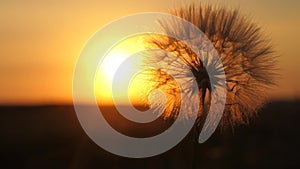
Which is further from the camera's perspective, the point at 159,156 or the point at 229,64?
the point at 159,156

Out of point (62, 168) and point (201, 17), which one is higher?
point (201, 17)

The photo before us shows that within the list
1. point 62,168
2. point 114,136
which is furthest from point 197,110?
point 62,168

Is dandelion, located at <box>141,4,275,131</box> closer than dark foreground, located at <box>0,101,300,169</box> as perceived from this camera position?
Yes

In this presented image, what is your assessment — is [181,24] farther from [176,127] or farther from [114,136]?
[114,136]

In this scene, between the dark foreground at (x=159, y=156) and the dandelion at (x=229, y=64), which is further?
the dark foreground at (x=159, y=156)
